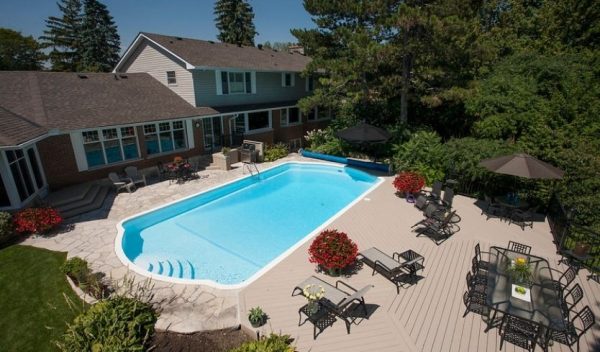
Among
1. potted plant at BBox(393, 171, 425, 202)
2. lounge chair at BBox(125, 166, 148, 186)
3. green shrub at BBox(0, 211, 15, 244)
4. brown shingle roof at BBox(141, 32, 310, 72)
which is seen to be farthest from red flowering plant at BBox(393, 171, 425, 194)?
green shrub at BBox(0, 211, 15, 244)

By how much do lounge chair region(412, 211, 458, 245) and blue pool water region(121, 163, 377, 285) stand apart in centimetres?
442

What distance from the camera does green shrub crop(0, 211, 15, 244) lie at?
1044 centimetres

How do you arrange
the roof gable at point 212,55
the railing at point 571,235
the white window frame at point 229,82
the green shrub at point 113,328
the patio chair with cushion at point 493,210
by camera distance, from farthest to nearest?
the white window frame at point 229,82
the roof gable at point 212,55
the patio chair with cushion at point 493,210
the railing at point 571,235
the green shrub at point 113,328

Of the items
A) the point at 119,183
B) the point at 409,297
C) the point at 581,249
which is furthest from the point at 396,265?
the point at 119,183

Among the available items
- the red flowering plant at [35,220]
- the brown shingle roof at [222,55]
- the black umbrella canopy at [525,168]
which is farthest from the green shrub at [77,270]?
the brown shingle roof at [222,55]

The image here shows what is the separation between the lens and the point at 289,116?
92.0ft

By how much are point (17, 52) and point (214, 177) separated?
2298 inches

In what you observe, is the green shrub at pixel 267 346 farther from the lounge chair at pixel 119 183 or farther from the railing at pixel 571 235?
the lounge chair at pixel 119 183

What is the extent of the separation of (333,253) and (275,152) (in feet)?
46.7

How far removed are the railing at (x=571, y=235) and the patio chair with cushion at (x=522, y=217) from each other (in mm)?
753

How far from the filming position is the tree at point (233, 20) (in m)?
50.4

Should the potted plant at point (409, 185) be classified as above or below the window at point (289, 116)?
below

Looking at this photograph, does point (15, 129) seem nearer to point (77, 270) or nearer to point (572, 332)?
point (77, 270)

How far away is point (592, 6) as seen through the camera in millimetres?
21984
